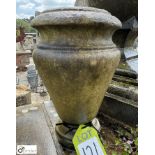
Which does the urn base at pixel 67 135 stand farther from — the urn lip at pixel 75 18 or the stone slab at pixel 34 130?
the urn lip at pixel 75 18

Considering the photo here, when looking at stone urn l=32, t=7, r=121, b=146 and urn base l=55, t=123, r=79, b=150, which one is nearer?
stone urn l=32, t=7, r=121, b=146

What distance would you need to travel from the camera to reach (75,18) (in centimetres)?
95

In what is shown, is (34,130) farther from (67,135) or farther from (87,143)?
(87,143)

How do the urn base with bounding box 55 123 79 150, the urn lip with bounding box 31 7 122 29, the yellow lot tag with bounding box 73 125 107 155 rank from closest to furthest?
the urn lip with bounding box 31 7 122 29 < the yellow lot tag with bounding box 73 125 107 155 < the urn base with bounding box 55 123 79 150

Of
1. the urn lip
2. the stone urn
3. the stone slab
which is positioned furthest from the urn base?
the urn lip

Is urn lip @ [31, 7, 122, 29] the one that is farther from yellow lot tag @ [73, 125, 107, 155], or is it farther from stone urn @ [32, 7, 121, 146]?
yellow lot tag @ [73, 125, 107, 155]

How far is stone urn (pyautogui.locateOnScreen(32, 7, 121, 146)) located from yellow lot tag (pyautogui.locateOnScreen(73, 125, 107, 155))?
144 mm

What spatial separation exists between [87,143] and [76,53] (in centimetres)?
Result: 45

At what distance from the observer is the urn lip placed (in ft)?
3.11
